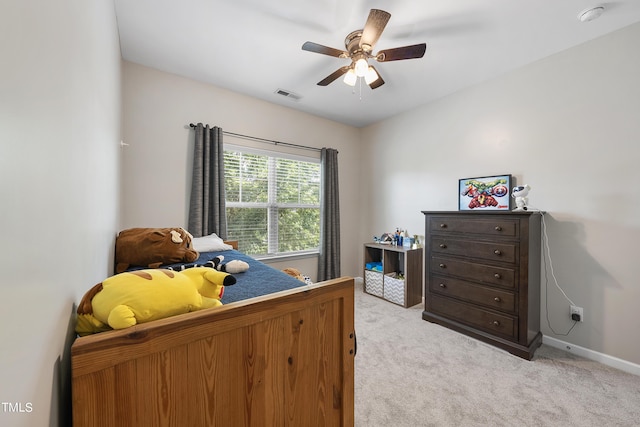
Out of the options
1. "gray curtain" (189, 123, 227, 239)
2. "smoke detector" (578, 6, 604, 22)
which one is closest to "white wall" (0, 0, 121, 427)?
"gray curtain" (189, 123, 227, 239)

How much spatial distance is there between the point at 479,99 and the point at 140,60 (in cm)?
348

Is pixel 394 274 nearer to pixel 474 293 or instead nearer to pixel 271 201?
pixel 474 293

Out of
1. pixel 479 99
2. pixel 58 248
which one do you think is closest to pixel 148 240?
pixel 58 248

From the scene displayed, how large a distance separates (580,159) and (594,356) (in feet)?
5.24

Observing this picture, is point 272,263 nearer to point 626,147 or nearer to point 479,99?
point 479,99

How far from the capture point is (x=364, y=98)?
305 centimetres

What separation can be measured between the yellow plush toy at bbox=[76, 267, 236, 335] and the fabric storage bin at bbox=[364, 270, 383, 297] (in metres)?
2.85

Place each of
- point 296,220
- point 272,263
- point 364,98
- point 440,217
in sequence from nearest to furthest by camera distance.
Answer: point 440,217 < point 364,98 < point 272,263 < point 296,220

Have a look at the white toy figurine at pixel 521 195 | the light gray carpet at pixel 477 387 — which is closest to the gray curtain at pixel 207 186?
the light gray carpet at pixel 477 387

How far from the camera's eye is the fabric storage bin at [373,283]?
3316mm

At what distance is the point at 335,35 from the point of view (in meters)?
1.95

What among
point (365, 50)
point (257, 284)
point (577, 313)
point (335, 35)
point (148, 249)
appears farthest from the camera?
point (577, 313)

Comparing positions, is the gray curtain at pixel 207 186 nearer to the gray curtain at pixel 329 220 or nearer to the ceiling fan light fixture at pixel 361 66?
the gray curtain at pixel 329 220

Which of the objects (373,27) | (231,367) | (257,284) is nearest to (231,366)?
(231,367)
